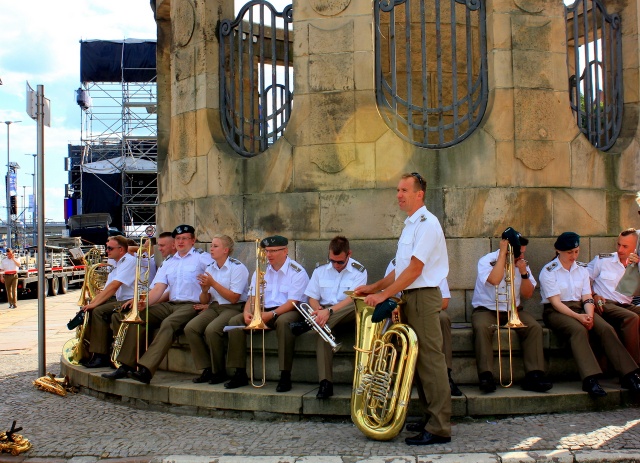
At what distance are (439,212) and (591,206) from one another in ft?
6.39

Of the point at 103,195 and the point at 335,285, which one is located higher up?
the point at 103,195

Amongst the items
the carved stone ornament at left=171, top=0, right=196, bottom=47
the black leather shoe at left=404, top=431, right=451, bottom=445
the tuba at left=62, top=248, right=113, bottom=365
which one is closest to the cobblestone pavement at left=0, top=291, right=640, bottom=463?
the black leather shoe at left=404, top=431, right=451, bottom=445

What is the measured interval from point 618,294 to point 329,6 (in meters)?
4.61

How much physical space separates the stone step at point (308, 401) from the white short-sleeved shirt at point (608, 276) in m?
0.94

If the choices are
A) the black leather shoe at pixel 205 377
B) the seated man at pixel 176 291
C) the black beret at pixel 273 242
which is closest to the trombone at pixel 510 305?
the black beret at pixel 273 242

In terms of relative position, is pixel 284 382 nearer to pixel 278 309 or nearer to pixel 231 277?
pixel 278 309

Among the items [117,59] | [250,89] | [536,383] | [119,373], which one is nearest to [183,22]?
[250,89]

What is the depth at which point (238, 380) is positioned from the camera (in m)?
6.93

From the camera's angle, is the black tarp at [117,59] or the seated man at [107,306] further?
the black tarp at [117,59]

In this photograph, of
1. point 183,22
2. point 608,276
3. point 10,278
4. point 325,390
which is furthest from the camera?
point 10,278

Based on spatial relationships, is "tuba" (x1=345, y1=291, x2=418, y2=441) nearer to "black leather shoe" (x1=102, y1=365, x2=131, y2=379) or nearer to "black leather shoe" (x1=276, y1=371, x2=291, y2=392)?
"black leather shoe" (x1=276, y1=371, x2=291, y2=392)

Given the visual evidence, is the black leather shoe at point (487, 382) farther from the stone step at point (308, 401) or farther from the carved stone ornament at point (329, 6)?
the carved stone ornament at point (329, 6)

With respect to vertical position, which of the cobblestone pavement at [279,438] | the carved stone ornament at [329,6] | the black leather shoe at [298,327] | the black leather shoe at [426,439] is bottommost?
the cobblestone pavement at [279,438]

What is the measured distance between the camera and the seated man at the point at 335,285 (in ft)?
22.2
